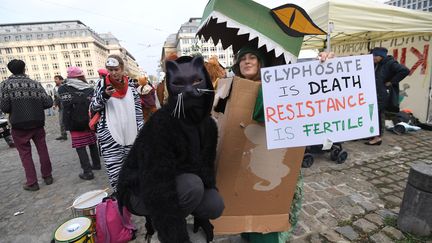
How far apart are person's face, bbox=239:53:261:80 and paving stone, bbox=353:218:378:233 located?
2035 millimetres

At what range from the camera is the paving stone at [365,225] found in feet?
8.38

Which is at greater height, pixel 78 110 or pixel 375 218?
pixel 78 110

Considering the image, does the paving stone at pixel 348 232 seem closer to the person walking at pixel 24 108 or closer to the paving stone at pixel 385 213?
the paving stone at pixel 385 213

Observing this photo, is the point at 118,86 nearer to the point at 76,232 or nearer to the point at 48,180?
the point at 76,232

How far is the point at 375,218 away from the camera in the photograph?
274 cm

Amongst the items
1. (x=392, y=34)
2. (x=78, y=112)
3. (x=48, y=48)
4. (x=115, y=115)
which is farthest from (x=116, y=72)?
(x=48, y=48)

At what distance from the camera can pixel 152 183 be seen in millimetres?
1263

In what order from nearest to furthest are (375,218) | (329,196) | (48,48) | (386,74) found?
(375,218), (329,196), (386,74), (48,48)

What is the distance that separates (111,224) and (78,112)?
2410 millimetres

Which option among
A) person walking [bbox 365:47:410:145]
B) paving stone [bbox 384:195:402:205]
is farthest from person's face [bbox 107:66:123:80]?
person walking [bbox 365:47:410:145]

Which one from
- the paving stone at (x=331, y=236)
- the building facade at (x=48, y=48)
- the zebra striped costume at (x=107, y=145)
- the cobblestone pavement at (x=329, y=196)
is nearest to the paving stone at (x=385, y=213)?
the cobblestone pavement at (x=329, y=196)

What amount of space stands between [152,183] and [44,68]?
322 ft

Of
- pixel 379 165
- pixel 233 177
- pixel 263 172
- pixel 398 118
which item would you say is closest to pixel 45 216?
pixel 233 177

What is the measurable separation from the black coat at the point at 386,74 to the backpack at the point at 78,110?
19.0 ft
